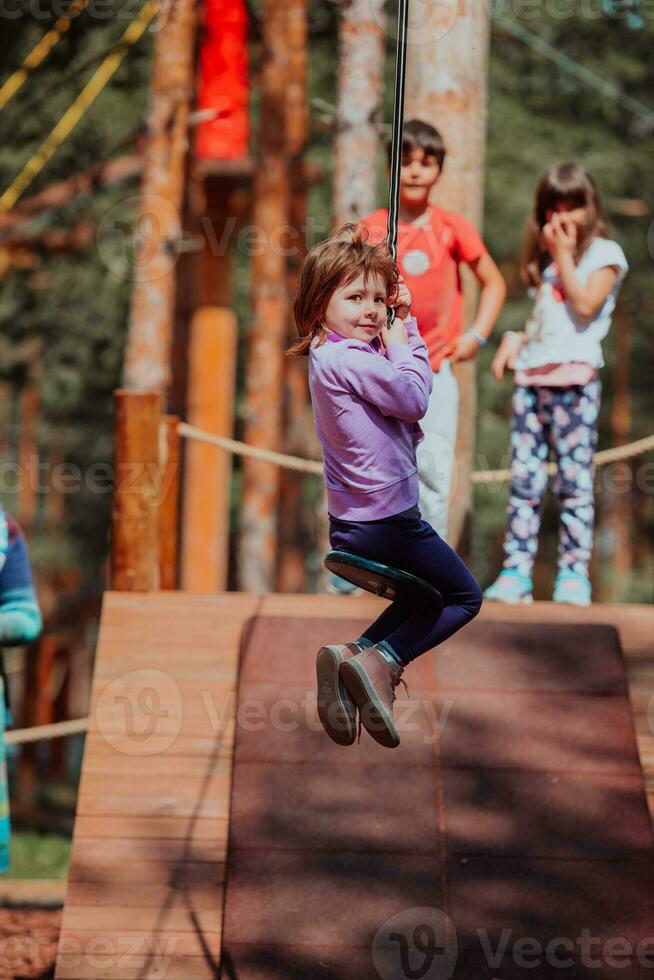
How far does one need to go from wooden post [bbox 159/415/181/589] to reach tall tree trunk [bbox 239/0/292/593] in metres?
5.34

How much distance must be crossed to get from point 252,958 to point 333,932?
0.28 m

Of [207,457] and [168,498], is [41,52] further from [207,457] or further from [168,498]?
[168,498]

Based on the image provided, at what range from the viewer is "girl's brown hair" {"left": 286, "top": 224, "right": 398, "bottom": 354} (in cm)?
332

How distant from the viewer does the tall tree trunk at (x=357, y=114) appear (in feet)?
29.8

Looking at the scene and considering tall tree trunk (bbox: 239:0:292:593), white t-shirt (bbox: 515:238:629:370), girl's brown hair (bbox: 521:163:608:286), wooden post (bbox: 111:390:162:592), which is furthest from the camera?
tall tree trunk (bbox: 239:0:292:593)

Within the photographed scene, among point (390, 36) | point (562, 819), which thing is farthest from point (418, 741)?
point (390, 36)

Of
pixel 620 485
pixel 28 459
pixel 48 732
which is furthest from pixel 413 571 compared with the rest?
pixel 28 459

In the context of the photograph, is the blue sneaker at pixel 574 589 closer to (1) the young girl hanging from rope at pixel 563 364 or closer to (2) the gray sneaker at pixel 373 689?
(1) the young girl hanging from rope at pixel 563 364

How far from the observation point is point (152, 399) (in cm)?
584

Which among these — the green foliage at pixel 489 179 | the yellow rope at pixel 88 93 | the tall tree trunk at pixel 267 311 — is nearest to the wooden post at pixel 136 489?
the tall tree trunk at pixel 267 311

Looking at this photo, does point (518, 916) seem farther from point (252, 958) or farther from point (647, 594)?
point (647, 594)

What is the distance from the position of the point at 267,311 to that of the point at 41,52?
2.99 meters

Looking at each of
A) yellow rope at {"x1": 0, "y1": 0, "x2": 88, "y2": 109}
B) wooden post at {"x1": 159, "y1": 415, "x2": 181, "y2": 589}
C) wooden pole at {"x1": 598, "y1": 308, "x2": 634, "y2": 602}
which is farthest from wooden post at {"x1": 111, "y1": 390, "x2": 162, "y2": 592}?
wooden pole at {"x1": 598, "y1": 308, "x2": 634, "y2": 602}

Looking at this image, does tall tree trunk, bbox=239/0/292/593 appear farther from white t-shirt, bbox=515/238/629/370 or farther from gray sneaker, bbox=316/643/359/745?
gray sneaker, bbox=316/643/359/745
